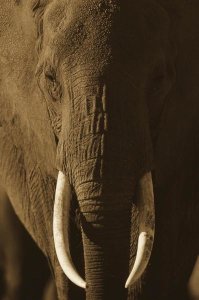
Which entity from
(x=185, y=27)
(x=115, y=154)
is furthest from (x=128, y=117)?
(x=185, y=27)

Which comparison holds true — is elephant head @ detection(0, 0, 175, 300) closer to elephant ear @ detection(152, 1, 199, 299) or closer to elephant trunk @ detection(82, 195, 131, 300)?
elephant trunk @ detection(82, 195, 131, 300)

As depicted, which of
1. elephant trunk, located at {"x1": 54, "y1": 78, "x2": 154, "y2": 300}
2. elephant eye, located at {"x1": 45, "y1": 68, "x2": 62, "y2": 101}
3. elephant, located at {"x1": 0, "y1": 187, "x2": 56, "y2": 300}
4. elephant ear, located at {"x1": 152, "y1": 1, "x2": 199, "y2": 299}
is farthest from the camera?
elephant, located at {"x1": 0, "y1": 187, "x2": 56, "y2": 300}

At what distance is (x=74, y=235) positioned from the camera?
5172mm

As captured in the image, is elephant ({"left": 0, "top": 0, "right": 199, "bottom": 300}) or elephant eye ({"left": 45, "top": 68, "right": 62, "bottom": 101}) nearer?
elephant ({"left": 0, "top": 0, "right": 199, "bottom": 300})

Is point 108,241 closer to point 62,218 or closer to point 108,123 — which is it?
point 62,218

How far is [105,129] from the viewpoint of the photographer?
185 inches

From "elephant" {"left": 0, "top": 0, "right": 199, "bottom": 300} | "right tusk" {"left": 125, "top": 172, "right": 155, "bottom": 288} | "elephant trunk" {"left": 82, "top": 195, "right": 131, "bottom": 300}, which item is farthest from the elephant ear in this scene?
"elephant trunk" {"left": 82, "top": 195, "right": 131, "bottom": 300}

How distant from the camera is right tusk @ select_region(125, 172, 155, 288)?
15.5 feet

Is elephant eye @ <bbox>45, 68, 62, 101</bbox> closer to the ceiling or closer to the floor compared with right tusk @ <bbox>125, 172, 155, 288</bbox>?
closer to the ceiling

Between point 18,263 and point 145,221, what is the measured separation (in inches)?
53.6

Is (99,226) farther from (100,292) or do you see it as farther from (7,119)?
(7,119)

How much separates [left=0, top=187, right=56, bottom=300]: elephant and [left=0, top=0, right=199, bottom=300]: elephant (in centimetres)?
64

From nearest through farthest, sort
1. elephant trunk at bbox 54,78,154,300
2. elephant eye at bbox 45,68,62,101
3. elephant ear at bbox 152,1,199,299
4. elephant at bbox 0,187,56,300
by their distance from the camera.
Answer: elephant trunk at bbox 54,78,154,300
elephant eye at bbox 45,68,62,101
elephant ear at bbox 152,1,199,299
elephant at bbox 0,187,56,300

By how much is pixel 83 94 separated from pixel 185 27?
16.2 inches
